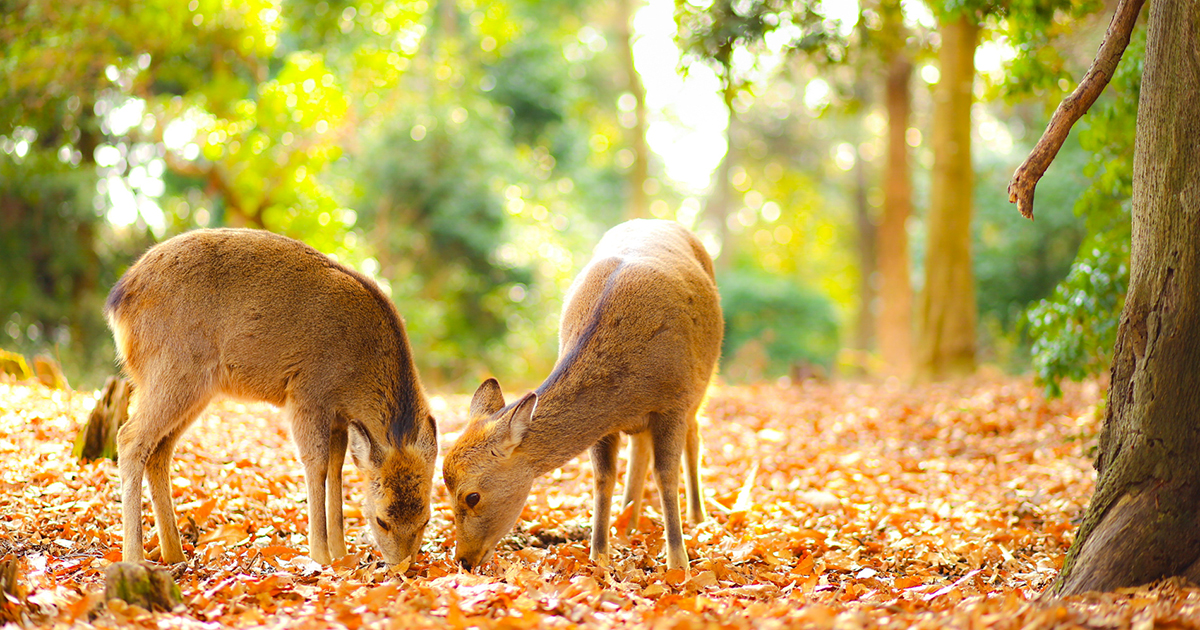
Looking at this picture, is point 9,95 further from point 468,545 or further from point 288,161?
point 468,545

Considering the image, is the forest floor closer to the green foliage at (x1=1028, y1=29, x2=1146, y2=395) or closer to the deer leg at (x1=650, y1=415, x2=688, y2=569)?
the deer leg at (x1=650, y1=415, x2=688, y2=569)

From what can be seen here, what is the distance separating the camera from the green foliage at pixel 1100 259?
242 inches

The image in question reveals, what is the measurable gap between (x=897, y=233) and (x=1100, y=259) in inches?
436

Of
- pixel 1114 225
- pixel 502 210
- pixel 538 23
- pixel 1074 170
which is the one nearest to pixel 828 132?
pixel 538 23

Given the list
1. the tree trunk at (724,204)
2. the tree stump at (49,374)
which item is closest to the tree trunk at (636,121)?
the tree trunk at (724,204)

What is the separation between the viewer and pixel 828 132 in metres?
28.8

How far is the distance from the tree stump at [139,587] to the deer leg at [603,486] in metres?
2.23

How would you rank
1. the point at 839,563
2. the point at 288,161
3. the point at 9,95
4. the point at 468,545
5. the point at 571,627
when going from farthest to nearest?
the point at 288,161 < the point at 9,95 < the point at 839,563 < the point at 468,545 < the point at 571,627

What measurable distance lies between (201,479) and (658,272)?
3.51 m

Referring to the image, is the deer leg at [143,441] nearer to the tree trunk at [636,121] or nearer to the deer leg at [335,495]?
the deer leg at [335,495]

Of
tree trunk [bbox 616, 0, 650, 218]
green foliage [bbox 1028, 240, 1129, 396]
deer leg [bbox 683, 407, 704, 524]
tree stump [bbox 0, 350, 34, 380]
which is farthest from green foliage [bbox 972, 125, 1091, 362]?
tree stump [bbox 0, 350, 34, 380]

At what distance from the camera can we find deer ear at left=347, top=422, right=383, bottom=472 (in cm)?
504

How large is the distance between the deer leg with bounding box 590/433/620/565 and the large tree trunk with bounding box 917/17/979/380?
352 inches

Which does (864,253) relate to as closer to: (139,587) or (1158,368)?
(1158,368)
